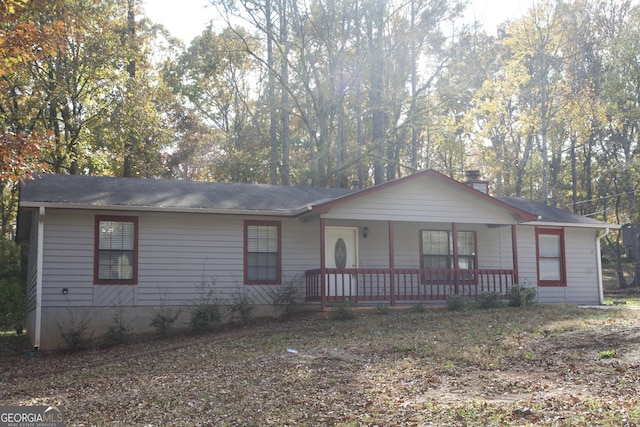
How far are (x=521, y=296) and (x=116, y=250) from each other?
1006 centimetres

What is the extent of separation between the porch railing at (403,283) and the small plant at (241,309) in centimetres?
161

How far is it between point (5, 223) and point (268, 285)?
19.1 m

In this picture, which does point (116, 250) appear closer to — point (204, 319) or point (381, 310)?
point (204, 319)

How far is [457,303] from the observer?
1641 cm

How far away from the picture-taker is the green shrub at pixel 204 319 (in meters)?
15.0

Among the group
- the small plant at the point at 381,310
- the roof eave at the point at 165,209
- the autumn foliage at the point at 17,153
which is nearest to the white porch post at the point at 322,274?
the roof eave at the point at 165,209

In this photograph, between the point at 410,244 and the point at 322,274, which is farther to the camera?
the point at 410,244

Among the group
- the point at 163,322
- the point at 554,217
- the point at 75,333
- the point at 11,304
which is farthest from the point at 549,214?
the point at 11,304

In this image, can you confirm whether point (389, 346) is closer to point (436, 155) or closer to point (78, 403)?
point (78, 403)

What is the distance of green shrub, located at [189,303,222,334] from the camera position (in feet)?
49.3

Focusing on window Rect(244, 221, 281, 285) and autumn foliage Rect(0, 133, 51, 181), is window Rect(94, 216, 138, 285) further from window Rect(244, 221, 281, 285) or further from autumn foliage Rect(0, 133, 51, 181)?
autumn foliage Rect(0, 133, 51, 181)

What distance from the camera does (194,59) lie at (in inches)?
1115

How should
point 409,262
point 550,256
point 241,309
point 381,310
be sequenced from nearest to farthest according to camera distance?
point 241,309
point 381,310
point 409,262
point 550,256

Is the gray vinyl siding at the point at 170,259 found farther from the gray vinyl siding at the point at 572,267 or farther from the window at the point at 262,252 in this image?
the gray vinyl siding at the point at 572,267
